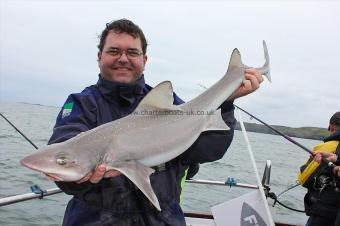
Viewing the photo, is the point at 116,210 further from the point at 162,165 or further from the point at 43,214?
the point at 43,214

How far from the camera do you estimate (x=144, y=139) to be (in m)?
3.13

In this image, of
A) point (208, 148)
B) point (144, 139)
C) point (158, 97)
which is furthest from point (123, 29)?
point (208, 148)

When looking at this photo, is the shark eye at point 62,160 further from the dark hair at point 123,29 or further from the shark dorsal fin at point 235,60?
the shark dorsal fin at point 235,60

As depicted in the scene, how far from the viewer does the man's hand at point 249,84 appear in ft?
12.7

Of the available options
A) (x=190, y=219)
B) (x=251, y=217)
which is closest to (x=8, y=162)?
(x=190, y=219)

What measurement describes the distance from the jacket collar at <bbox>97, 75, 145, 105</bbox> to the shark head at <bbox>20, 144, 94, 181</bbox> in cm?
76

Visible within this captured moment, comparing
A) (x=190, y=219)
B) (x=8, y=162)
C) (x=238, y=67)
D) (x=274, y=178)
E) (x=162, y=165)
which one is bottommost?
(x=274, y=178)

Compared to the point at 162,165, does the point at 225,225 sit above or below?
below

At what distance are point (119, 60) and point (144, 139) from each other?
74 centimetres

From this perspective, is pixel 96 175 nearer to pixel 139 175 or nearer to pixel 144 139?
pixel 139 175

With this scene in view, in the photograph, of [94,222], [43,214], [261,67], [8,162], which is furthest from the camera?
[8,162]

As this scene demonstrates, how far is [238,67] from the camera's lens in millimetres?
4047

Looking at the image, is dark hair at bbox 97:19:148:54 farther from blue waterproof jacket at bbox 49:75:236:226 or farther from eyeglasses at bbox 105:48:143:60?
blue waterproof jacket at bbox 49:75:236:226

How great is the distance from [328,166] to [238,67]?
277 cm
